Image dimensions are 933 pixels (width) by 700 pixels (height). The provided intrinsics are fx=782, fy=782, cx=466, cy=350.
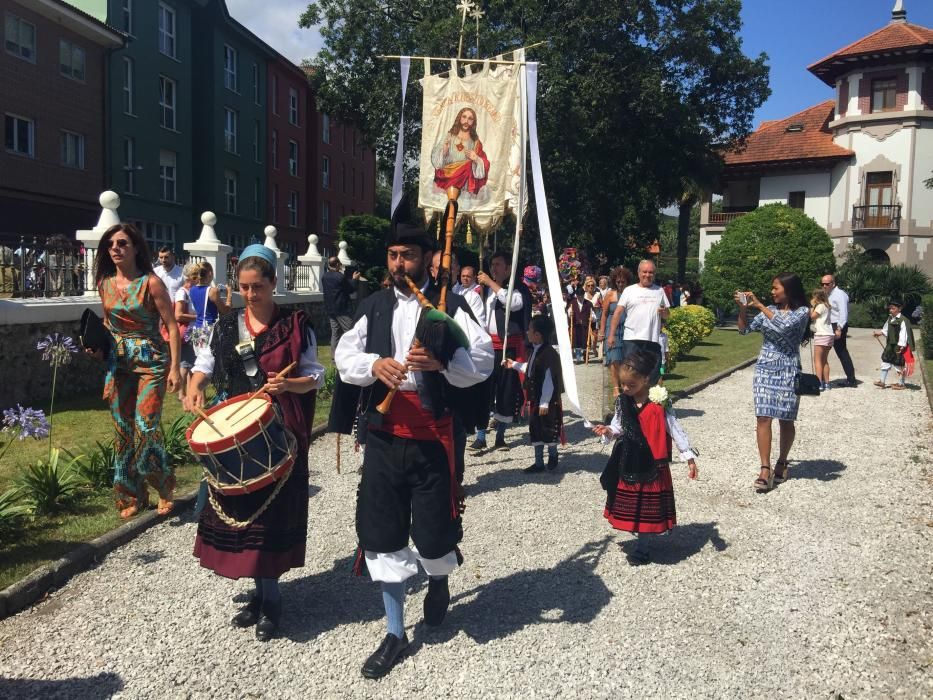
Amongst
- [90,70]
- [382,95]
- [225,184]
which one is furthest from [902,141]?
[90,70]

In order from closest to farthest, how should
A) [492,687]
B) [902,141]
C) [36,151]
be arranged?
1. [492,687]
2. [36,151]
3. [902,141]

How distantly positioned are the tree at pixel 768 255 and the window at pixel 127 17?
79.5 feet

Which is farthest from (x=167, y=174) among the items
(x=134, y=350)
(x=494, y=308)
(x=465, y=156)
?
(x=134, y=350)

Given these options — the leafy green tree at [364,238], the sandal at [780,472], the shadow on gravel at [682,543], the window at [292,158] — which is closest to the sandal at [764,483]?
the sandal at [780,472]

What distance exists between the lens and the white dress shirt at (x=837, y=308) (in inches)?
519

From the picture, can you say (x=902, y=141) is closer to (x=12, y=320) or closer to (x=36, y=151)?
(x=36, y=151)

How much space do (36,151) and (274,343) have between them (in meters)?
23.2

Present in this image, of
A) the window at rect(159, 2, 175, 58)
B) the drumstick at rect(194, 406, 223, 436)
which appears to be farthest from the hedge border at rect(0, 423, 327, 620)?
the window at rect(159, 2, 175, 58)

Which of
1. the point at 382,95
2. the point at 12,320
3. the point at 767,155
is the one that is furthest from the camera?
the point at 767,155

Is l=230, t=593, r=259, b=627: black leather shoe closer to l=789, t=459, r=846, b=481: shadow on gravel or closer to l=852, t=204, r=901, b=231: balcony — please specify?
l=789, t=459, r=846, b=481: shadow on gravel

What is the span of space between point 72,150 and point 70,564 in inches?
940

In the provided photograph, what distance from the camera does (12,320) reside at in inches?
360

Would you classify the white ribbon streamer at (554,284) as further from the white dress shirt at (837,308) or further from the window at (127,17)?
the window at (127,17)

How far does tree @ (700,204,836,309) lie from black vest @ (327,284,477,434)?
97.7ft
